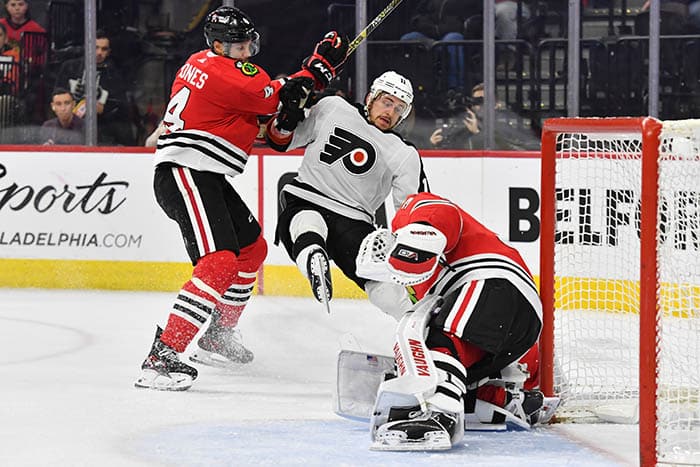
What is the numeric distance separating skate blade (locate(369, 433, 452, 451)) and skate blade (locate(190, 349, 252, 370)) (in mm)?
1335

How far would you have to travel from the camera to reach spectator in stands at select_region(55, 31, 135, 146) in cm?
612

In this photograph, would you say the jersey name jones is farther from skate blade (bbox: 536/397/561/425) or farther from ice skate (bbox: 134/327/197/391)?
skate blade (bbox: 536/397/561/425)

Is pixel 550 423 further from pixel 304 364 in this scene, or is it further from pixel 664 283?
pixel 304 364

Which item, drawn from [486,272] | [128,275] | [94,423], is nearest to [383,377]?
[486,272]

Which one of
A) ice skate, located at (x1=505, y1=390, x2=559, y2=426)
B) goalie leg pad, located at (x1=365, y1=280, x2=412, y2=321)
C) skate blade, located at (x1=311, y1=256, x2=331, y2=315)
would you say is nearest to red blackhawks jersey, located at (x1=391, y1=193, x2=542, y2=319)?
ice skate, located at (x1=505, y1=390, x2=559, y2=426)

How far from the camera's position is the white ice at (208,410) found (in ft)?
8.81

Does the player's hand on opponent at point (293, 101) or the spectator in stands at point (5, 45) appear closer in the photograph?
the player's hand on opponent at point (293, 101)

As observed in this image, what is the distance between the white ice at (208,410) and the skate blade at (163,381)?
0.12ft

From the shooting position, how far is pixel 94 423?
3066mm

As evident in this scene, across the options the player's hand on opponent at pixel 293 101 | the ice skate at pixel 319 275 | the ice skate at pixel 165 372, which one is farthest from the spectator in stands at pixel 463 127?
the ice skate at pixel 165 372

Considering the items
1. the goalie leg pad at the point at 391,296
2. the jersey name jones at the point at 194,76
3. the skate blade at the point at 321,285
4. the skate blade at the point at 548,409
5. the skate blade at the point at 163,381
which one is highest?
the jersey name jones at the point at 194,76

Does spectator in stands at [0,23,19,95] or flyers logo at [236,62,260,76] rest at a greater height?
flyers logo at [236,62,260,76]

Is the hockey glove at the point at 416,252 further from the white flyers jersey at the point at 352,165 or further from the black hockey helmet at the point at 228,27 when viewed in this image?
the black hockey helmet at the point at 228,27

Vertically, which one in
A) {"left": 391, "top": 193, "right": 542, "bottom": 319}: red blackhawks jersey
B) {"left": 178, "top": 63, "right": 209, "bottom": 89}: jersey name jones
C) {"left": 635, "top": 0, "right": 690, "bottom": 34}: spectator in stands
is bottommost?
{"left": 391, "top": 193, "right": 542, "bottom": 319}: red blackhawks jersey
